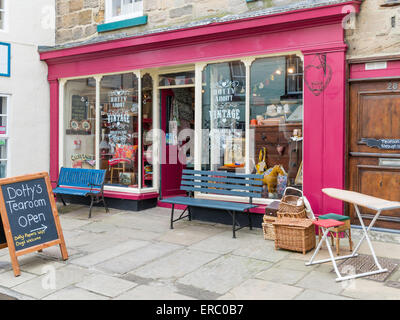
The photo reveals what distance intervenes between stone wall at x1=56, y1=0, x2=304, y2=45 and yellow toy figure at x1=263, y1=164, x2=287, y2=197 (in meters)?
2.75

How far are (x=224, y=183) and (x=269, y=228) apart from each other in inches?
57.8

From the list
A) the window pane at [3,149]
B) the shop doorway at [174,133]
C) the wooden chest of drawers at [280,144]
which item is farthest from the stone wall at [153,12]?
the window pane at [3,149]

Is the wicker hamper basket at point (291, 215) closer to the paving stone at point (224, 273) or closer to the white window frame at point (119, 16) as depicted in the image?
the paving stone at point (224, 273)

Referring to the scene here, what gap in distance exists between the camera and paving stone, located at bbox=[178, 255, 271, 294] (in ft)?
15.3

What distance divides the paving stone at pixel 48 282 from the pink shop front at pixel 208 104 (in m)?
3.19

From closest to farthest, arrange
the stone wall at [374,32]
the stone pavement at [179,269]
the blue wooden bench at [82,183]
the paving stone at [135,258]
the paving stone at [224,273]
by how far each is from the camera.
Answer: the stone pavement at [179,269], the paving stone at [224,273], the paving stone at [135,258], the stone wall at [374,32], the blue wooden bench at [82,183]

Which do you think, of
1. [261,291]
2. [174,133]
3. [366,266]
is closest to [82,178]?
[174,133]

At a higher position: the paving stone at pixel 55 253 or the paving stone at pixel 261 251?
the paving stone at pixel 261 251

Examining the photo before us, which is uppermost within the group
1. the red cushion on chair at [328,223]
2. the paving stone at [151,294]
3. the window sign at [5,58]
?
the window sign at [5,58]

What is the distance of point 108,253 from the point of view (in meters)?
5.92

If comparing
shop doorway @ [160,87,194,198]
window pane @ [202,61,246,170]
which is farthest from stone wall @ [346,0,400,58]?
shop doorway @ [160,87,194,198]

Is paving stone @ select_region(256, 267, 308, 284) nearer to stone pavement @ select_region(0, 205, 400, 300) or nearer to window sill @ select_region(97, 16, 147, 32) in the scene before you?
stone pavement @ select_region(0, 205, 400, 300)

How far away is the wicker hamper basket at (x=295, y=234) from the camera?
5684 mm

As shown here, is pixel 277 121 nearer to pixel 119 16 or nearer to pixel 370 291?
pixel 370 291
